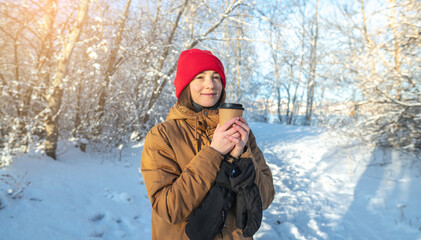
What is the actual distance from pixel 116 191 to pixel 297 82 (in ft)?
68.2

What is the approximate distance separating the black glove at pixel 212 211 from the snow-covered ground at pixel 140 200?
2.29m

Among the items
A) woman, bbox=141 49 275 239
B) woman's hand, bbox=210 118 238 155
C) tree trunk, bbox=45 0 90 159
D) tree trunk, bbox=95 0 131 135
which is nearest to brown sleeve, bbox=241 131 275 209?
woman, bbox=141 49 275 239

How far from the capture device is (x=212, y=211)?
1.03m

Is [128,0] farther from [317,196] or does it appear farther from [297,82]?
[297,82]

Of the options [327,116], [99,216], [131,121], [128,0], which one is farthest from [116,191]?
[327,116]

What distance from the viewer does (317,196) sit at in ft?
15.1

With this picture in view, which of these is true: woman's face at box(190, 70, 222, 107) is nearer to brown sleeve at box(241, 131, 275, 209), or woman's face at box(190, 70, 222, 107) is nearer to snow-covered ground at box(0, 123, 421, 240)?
brown sleeve at box(241, 131, 275, 209)

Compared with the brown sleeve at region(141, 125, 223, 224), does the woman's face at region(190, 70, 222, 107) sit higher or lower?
higher

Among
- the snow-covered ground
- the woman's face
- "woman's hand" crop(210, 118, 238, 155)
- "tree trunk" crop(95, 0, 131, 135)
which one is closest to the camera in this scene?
"woman's hand" crop(210, 118, 238, 155)

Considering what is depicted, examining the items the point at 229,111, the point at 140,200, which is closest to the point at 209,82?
the point at 229,111

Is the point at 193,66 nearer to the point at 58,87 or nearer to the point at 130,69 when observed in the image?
the point at 58,87

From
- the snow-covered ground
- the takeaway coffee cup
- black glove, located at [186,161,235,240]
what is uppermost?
the takeaway coffee cup

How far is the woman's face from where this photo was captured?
4.28ft

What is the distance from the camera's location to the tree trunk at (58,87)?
169 inches
